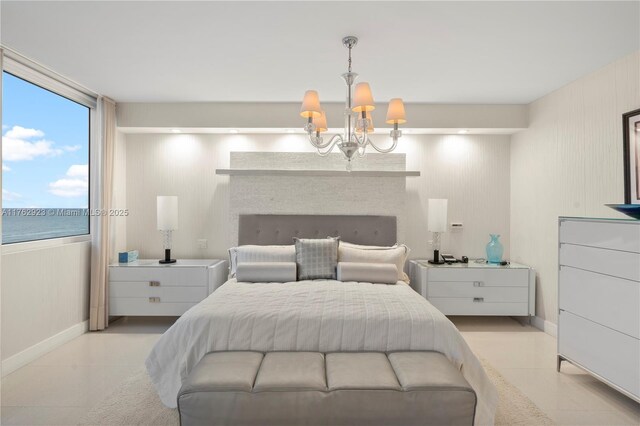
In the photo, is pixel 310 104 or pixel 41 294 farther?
pixel 41 294

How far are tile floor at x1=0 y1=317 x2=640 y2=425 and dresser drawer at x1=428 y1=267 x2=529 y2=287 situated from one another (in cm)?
50

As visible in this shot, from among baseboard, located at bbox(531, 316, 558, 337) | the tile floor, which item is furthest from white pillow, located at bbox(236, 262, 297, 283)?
baseboard, located at bbox(531, 316, 558, 337)

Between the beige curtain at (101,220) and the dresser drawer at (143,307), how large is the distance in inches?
3.5

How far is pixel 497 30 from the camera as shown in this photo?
2604 millimetres

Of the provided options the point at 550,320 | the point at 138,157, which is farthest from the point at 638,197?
the point at 138,157

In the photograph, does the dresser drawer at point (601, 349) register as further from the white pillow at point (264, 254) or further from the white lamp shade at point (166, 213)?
the white lamp shade at point (166, 213)

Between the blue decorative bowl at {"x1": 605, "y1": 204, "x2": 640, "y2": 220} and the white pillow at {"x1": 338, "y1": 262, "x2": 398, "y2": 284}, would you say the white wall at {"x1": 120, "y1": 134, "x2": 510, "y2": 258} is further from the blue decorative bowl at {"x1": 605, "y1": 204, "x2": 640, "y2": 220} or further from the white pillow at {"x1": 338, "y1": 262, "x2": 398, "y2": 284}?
the blue decorative bowl at {"x1": 605, "y1": 204, "x2": 640, "y2": 220}

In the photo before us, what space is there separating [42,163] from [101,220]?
784 millimetres

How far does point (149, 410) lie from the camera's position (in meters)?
2.51

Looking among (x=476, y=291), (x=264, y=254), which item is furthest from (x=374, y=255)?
(x=476, y=291)

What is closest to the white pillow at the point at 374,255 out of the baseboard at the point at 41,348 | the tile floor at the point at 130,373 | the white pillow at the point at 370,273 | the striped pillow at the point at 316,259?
the striped pillow at the point at 316,259

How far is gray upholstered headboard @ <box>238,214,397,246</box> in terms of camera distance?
4.53 meters

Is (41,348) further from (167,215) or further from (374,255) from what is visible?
(374,255)

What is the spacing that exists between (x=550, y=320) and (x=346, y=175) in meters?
2.64
